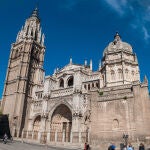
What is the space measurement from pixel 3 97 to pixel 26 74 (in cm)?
759

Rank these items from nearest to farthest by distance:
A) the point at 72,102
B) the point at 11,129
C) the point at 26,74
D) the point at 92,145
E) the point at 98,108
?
the point at 92,145 → the point at 98,108 → the point at 72,102 → the point at 11,129 → the point at 26,74

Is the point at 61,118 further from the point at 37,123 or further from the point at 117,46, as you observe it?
the point at 117,46

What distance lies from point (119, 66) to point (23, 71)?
22331mm

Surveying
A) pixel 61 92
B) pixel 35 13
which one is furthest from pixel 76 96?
pixel 35 13

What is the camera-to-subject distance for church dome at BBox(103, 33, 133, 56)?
39.6 m

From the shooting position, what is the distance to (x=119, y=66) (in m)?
37.2

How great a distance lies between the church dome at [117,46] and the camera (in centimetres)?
3956

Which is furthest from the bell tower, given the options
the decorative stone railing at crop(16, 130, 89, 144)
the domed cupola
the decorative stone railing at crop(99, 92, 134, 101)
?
the decorative stone railing at crop(99, 92, 134, 101)

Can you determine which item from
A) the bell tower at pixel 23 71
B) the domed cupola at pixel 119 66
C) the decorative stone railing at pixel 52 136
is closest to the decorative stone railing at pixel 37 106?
the bell tower at pixel 23 71

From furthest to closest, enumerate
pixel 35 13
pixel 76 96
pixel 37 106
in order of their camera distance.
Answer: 1. pixel 35 13
2. pixel 37 106
3. pixel 76 96

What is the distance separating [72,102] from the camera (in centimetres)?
3462

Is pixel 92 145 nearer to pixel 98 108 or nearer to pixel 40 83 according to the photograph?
pixel 98 108

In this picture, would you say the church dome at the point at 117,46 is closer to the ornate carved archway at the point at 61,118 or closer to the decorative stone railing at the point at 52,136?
the ornate carved archway at the point at 61,118

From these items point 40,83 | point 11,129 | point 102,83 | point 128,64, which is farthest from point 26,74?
point 128,64
